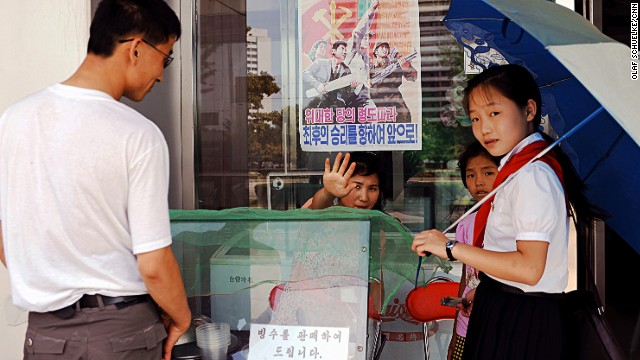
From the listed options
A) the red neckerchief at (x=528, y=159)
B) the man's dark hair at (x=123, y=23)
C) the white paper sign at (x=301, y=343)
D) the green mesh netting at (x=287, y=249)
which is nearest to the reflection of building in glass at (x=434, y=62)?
the green mesh netting at (x=287, y=249)

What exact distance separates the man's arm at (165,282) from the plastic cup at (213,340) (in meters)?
0.51

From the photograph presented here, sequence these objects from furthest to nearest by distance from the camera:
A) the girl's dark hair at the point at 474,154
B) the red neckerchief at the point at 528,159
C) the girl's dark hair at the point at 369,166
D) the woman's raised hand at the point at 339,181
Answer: the girl's dark hair at the point at 369,166
the girl's dark hair at the point at 474,154
the woman's raised hand at the point at 339,181
the red neckerchief at the point at 528,159

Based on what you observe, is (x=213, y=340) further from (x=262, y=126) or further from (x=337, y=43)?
(x=337, y=43)

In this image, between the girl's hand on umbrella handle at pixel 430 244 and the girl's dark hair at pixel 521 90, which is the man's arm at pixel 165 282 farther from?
the girl's dark hair at pixel 521 90

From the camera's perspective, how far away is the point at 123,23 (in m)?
1.58

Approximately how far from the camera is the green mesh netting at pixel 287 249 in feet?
6.98

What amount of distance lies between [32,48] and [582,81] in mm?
2933

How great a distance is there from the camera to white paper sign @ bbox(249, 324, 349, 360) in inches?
82.7

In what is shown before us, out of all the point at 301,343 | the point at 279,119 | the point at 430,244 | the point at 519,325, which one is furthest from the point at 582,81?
the point at 279,119

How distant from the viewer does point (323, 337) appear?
2.12 metres

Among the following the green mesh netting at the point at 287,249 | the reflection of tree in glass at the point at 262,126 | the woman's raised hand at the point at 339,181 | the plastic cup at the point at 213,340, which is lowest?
the plastic cup at the point at 213,340

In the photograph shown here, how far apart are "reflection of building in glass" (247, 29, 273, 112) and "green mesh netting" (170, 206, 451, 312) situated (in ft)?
5.47

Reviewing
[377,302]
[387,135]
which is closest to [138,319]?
[377,302]

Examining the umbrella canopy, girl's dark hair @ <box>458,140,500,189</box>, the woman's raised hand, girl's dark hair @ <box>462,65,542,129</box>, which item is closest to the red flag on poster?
the woman's raised hand
